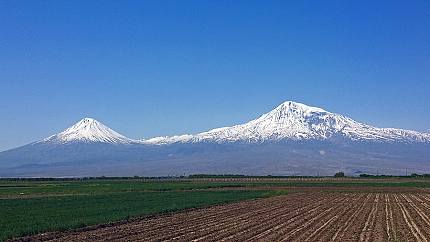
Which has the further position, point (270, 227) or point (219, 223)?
point (219, 223)

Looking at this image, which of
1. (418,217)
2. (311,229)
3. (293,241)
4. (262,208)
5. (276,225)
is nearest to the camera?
(293,241)

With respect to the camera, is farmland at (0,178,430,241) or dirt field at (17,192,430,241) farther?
farmland at (0,178,430,241)

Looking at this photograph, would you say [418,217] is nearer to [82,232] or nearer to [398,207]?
[398,207]

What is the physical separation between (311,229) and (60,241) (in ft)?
33.6

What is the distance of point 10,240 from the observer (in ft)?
77.5

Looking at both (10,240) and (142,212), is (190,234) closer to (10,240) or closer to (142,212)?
(10,240)

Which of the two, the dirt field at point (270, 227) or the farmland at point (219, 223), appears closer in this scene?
the dirt field at point (270, 227)

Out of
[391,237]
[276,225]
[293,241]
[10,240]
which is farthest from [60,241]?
[391,237]

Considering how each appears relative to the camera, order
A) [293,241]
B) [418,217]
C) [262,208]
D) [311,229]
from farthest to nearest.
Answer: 1. [262,208]
2. [418,217]
3. [311,229]
4. [293,241]

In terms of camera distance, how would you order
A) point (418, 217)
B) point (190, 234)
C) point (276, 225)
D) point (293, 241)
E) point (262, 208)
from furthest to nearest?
point (262, 208), point (418, 217), point (276, 225), point (190, 234), point (293, 241)

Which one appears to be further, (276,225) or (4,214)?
(4,214)

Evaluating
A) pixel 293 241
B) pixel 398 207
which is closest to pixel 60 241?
pixel 293 241

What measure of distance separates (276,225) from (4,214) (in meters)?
14.8

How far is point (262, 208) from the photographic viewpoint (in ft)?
134
